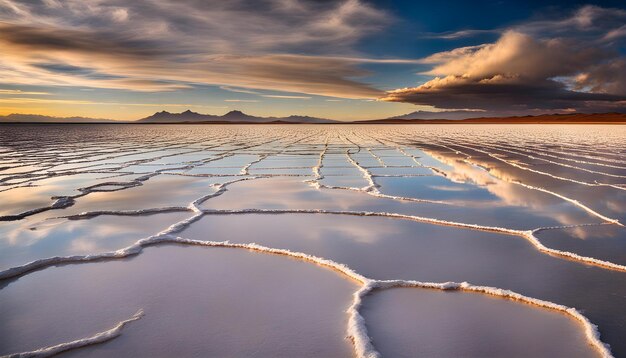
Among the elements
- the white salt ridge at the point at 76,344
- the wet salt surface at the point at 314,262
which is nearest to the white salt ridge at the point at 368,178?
the wet salt surface at the point at 314,262

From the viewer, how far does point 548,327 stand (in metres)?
1.65

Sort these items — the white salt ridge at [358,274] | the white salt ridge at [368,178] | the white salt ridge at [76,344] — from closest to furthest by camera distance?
the white salt ridge at [76,344]
the white salt ridge at [358,274]
the white salt ridge at [368,178]

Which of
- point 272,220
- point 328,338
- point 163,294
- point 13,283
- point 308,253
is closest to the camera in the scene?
point 328,338

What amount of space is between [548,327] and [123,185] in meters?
4.74

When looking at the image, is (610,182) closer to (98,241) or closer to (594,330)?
(594,330)

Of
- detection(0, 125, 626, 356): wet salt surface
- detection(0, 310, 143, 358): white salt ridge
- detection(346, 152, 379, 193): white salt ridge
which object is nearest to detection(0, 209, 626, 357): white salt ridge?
detection(0, 125, 626, 356): wet salt surface

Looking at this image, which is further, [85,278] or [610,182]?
[610,182]

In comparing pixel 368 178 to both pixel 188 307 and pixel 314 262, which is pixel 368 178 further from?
pixel 188 307

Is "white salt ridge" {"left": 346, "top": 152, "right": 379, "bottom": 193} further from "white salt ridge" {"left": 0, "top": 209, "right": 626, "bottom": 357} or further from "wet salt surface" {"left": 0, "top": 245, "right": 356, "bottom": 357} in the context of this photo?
"wet salt surface" {"left": 0, "top": 245, "right": 356, "bottom": 357}

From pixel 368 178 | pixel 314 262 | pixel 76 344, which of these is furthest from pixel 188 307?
pixel 368 178

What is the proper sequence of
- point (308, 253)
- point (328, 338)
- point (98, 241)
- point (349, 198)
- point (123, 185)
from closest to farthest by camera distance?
point (328, 338) < point (308, 253) < point (98, 241) < point (349, 198) < point (123, 185)

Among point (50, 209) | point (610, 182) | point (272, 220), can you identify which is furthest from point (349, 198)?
point (610, 182)

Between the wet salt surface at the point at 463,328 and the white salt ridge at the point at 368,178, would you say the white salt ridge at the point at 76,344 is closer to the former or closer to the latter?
the wet salt surface at the point at 463,328

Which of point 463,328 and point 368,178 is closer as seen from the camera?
point 463,328
